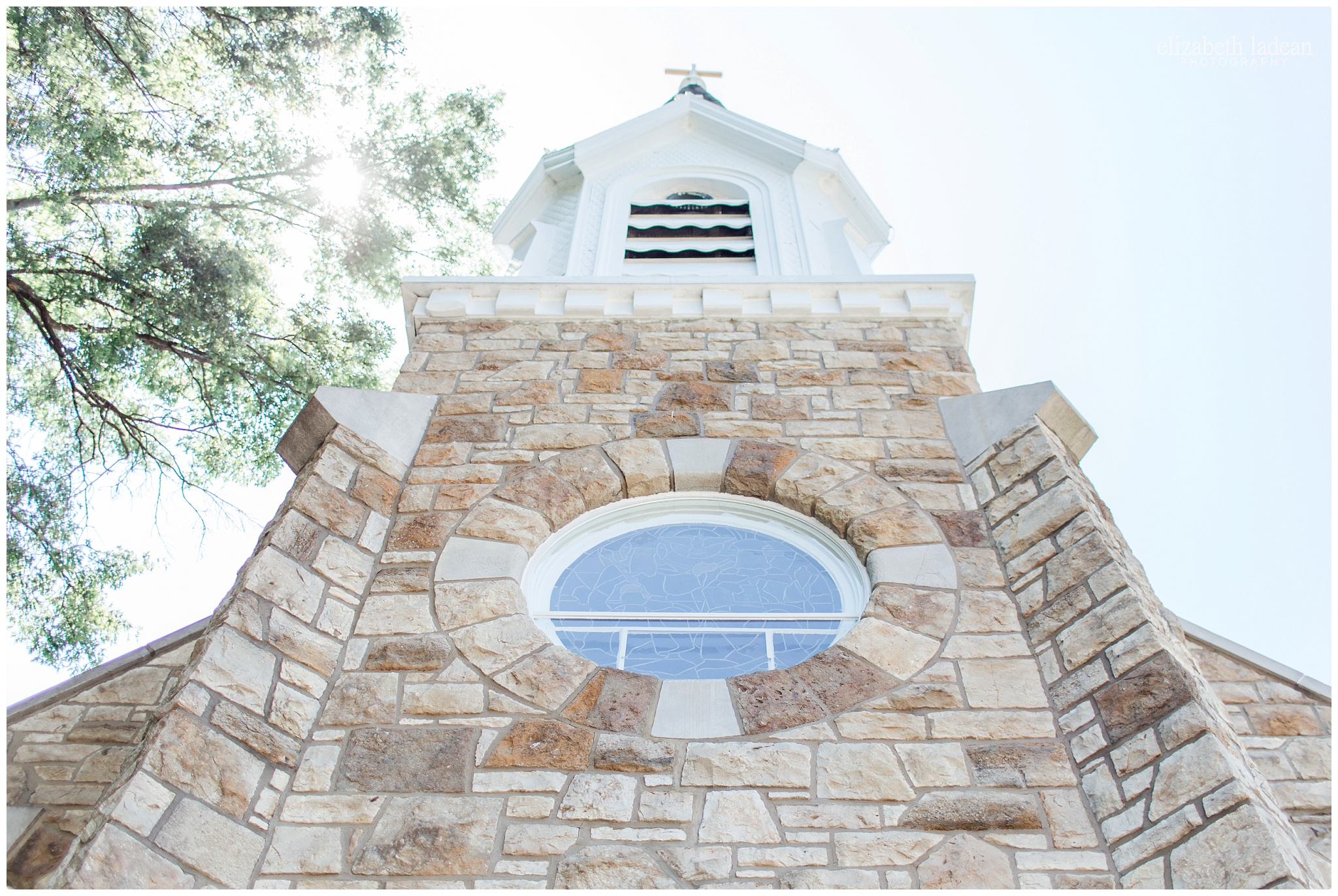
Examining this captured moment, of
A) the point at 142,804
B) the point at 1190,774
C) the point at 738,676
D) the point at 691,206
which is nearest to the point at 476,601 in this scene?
the point at 738,676

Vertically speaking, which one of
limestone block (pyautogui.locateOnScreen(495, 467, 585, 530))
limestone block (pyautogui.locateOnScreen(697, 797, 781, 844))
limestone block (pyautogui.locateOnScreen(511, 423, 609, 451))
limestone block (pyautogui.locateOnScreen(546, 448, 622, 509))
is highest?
limestone block (pyautogui.locateOnScreen(511, 423, 609, 451))

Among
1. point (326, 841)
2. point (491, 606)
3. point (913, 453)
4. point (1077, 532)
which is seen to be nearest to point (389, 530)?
point (491, 606)

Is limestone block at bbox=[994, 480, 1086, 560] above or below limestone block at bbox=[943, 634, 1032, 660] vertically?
above

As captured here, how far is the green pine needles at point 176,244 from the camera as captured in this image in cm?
841

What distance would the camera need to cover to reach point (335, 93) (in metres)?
9.88

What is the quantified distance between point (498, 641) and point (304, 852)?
1.05 meters

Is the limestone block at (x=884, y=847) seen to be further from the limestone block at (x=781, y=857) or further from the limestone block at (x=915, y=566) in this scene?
the limestone block at (x=915, y=566)

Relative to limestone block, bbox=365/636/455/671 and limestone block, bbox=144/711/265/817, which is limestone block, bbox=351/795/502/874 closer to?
limestone block, bbox=144/711/265/817

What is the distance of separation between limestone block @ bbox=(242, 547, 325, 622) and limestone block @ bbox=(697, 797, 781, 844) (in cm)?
175

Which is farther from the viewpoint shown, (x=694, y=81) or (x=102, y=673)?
(x=694, y=81)

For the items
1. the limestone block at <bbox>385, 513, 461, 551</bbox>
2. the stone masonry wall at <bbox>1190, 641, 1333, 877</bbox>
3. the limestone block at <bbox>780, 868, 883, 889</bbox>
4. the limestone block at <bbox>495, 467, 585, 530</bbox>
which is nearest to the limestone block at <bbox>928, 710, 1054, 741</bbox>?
the limestone block at <bbox>780, 868, 883, 889</bbox>

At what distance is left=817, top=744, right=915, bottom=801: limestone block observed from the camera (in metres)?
3.54

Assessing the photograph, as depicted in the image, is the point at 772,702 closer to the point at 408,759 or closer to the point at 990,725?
the point at 990,725

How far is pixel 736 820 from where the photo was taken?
11.3ft
